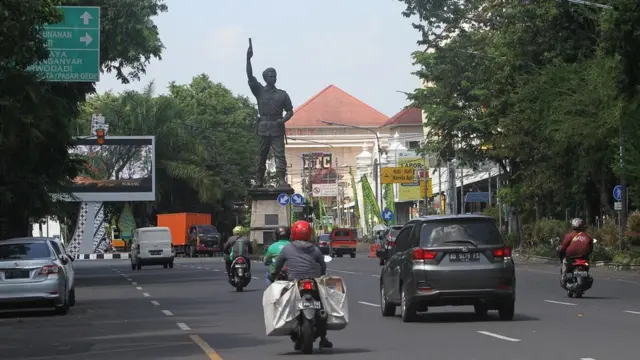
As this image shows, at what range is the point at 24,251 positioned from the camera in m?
27.2

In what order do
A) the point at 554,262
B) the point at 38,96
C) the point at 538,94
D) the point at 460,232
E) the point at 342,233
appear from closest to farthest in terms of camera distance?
the point at 460,232 < the point at 38,96 < the point at 538,94 < the point at 554,262 < the point at 342,233

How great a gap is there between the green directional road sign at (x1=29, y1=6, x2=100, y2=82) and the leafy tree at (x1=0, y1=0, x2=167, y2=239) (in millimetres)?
567

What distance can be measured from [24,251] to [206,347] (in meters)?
10.6

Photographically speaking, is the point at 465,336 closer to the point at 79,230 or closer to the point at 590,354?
the point at 590,354

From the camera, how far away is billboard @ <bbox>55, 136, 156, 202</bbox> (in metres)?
76.4

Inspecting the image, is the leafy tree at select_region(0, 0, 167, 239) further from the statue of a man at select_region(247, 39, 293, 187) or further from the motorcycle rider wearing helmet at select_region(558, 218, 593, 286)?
the statue of a man at select_region(247, 39, 293, 187)

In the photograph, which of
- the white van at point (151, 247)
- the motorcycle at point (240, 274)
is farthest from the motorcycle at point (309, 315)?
the white van at point (151, 247)

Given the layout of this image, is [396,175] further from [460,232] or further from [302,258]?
[302,258]

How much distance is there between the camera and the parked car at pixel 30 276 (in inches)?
1040

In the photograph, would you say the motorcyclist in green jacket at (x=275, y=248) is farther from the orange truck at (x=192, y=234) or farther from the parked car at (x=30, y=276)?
the orange truck at (x=192, y=234)

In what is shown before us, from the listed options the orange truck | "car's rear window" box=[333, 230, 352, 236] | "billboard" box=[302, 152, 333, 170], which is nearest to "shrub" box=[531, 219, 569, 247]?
"car's rear window" box=[333, 230, 352, 236]

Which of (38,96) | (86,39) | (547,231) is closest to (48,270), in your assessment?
(38,96)

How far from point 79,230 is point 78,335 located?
5993cm

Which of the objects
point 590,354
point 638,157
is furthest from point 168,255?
point 590,354
